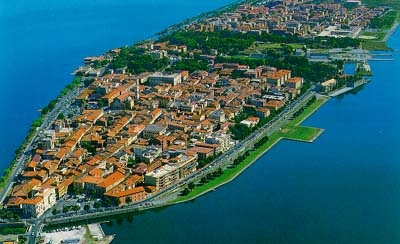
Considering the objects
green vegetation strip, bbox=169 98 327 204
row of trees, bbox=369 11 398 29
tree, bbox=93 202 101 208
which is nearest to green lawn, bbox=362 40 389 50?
row of trees, bbox=369 11 398 29

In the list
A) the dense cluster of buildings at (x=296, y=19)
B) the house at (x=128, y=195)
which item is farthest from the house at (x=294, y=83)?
the house at (x=128, y=195)

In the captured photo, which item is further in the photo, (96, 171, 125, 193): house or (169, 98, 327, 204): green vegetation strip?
(169, 98, 327, 204): green vegetation strip

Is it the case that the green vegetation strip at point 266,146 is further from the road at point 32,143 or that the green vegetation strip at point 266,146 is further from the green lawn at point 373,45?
the green lawn at point 373,45

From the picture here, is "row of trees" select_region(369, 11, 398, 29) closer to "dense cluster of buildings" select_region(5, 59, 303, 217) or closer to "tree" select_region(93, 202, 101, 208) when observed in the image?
"dense cluster of buildings" select_region(5, 59, 303, 217)

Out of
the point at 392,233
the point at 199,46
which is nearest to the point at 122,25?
the point at 199,46

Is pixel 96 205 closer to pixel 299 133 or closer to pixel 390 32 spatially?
pixel 299 133

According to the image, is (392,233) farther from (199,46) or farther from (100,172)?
(199,46)
